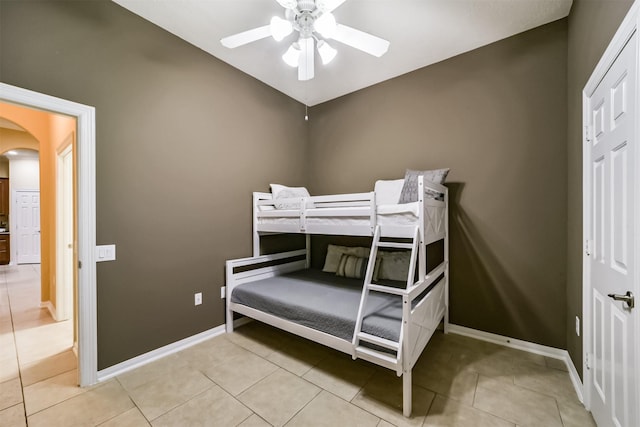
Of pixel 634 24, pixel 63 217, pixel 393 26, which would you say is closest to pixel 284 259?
pixel 63 217

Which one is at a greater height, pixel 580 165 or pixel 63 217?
pixel 580 165

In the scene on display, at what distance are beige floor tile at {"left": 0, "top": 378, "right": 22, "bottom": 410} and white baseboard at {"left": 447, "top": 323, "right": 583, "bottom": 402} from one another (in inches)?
139

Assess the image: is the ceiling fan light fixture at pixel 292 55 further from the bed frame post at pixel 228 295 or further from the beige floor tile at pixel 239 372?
the beige floor tile at pixel 239 372

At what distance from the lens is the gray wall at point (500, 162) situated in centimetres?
216

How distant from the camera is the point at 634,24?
1027 mm

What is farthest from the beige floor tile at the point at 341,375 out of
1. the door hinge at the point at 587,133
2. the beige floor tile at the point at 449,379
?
the door hinge at the point at 587,133

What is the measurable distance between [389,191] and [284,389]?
2.10 meters

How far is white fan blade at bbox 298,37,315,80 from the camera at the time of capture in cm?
182

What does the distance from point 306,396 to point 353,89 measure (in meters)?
3.40

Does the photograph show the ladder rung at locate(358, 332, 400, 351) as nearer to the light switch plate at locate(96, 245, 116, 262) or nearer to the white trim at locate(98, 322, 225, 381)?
the white trim at locate(98, 322, 225, 381)

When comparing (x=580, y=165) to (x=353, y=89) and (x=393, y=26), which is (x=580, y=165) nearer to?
(x=393, y=26)

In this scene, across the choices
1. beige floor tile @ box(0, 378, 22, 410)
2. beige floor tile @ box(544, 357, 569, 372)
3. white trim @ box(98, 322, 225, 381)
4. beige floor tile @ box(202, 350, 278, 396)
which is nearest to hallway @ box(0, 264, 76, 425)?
beige floor tile @ box(0, 378, 22, 410)

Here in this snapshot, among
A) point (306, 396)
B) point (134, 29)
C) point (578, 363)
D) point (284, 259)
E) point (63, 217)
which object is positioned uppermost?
point (134, 29)

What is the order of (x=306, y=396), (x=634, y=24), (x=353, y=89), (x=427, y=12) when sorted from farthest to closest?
1. (x=353, y=89)
2. (x=427, y=12)
3. (x=306, y=396)
4. (x=634, y=24)
